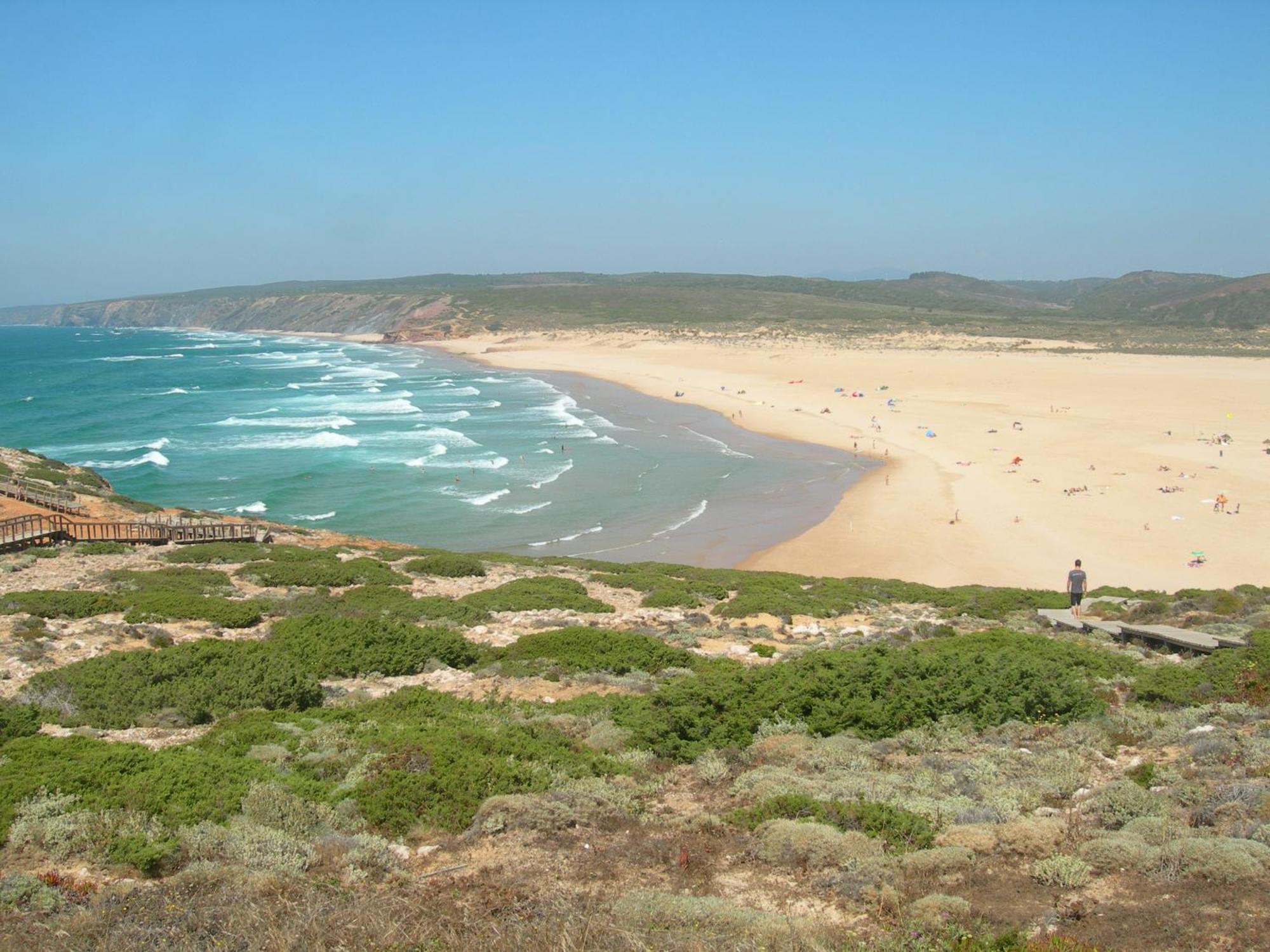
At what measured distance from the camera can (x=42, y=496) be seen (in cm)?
2367

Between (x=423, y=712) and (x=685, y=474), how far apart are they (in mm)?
29791

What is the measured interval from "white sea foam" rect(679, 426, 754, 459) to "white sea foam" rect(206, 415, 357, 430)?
20.5m

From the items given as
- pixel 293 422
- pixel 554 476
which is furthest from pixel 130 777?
pixel 293 422

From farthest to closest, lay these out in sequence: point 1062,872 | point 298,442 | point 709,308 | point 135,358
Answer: point 709,308 < point 135,358 < point 298,442 < point 1062,872

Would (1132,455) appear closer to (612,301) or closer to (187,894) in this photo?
(187,894)

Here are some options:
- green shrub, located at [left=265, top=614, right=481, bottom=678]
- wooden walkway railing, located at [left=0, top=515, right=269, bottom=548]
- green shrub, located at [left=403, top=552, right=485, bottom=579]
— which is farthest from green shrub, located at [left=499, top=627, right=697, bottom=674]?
wooden walkway railing, located at [left=0, top=515, right=269, bottom=548]

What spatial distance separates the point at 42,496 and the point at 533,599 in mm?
15251

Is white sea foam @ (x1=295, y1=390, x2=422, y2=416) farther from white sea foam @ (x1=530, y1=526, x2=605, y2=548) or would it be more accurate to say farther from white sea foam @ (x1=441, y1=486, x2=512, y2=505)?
white sea foam @ (x1=530, y1=526, x2=605, y2=548)

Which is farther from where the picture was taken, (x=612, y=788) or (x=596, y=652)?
(x=596, y=652)

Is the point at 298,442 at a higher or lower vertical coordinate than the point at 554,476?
higher

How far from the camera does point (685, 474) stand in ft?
129

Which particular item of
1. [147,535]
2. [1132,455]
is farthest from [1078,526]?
[147,535]

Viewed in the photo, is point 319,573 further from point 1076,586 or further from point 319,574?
point 1076,586

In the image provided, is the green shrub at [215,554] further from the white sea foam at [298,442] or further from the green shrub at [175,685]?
the white sea foam at [298,442]
